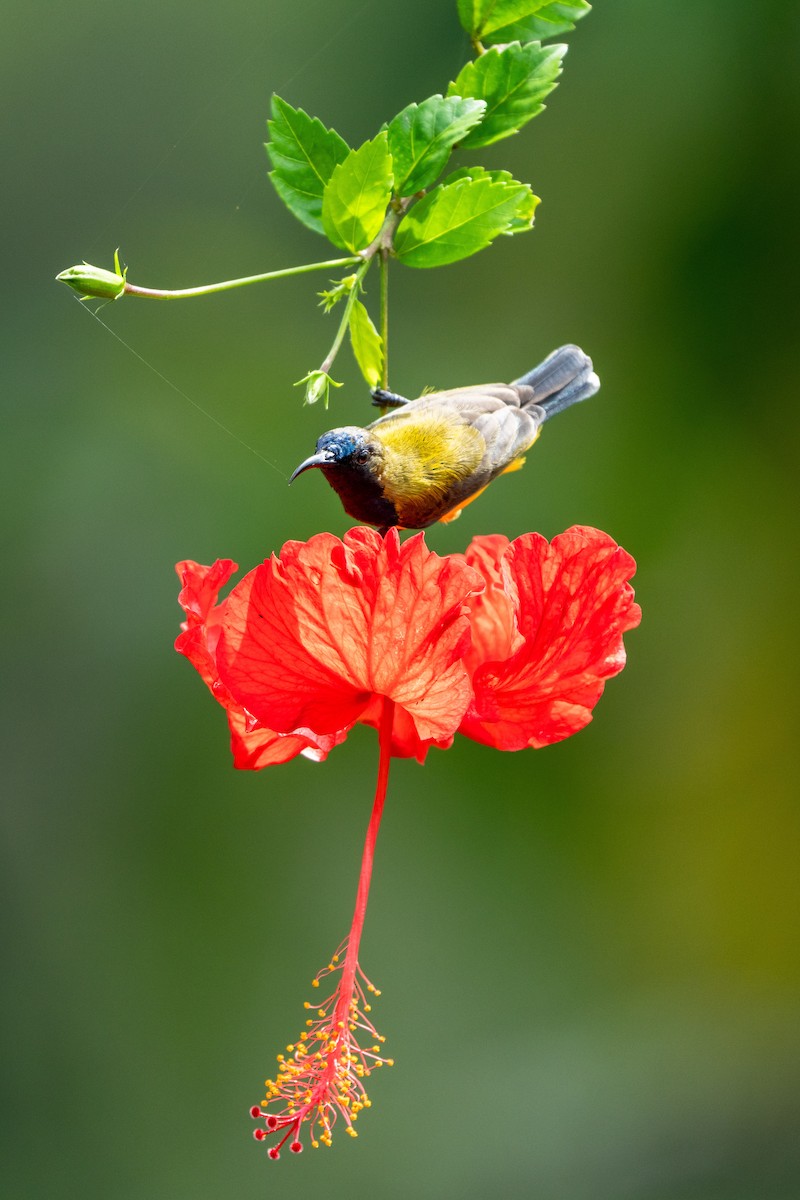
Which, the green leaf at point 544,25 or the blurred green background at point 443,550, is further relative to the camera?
the blurred green background at point 443,550

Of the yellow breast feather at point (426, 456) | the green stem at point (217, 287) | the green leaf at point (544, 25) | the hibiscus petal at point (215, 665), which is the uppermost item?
the green leaf at point (544, 25)

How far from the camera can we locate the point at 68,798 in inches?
110

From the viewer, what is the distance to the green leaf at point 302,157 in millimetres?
854

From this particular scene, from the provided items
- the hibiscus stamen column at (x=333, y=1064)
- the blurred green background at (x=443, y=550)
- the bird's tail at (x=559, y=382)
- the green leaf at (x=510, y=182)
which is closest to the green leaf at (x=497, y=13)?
the green leaf at (x=510, y=182)

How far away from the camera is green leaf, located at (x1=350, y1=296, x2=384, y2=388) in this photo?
0.84 metres

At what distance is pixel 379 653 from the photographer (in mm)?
823

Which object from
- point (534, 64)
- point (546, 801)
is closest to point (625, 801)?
point (546, 801)

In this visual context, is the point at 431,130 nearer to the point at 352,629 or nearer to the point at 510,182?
the point at 510,182

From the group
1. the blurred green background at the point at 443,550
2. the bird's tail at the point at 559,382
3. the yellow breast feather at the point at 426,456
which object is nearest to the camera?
the yellow breast feather at the point at 426,456

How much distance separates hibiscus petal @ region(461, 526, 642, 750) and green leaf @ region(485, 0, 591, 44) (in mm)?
359

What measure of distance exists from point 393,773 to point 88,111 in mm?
1504

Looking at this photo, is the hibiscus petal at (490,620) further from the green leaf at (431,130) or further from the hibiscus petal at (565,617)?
the green leaf at (431,130)

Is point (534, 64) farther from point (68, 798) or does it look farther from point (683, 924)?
point (683, 924)

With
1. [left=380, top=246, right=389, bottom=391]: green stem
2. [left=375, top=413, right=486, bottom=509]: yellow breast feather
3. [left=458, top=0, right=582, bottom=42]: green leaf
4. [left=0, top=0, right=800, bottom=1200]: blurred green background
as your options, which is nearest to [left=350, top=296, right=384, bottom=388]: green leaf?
[left=380, top=246, right=389, bottom=391]: green stem
